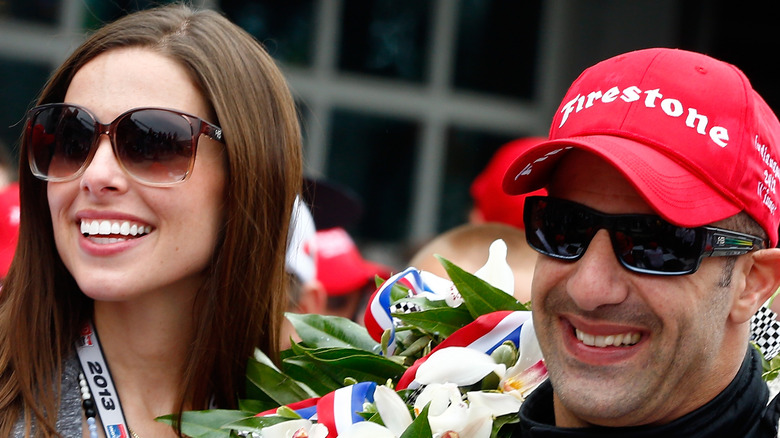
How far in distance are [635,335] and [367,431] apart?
593mm

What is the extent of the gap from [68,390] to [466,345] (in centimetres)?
97

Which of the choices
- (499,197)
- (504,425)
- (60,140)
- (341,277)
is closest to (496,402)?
(504,425)

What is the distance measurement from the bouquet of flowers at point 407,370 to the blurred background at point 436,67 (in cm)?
566

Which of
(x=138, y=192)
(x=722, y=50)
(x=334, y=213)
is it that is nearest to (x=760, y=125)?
(x=138, y=192)

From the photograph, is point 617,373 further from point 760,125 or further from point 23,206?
point 23,206

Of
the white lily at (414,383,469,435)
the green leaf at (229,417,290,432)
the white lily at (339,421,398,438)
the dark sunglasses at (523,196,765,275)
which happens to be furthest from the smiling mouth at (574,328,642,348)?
the green leaf at (229,417,290,432)

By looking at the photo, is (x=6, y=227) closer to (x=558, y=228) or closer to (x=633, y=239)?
(x=558, y=228)

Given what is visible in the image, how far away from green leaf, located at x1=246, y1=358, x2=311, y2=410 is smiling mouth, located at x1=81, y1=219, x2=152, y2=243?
1.48 ft

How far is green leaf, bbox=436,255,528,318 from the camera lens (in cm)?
254

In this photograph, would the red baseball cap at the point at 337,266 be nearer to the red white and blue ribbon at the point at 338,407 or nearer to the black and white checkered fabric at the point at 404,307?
the black and white checkered fabric at the point at 404,307

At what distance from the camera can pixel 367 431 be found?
85.1 inches

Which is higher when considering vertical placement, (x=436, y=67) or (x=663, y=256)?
(x=663, y=256)

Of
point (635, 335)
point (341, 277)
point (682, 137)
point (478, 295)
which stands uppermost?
point (682, 137)

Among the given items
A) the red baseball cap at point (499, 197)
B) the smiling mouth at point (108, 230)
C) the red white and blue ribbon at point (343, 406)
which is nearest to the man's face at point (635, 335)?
the red white and blue ribbon at point (343, 406)
